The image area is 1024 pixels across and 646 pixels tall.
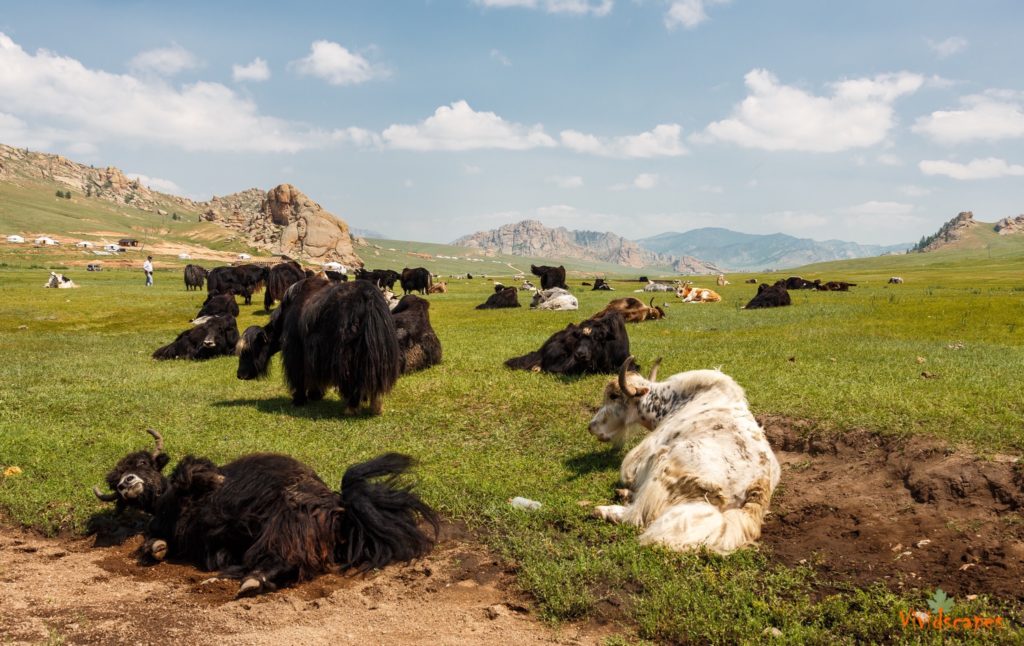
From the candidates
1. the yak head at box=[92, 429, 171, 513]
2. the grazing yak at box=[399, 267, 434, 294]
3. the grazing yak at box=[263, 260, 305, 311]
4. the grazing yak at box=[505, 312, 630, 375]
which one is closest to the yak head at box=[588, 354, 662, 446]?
the grazing yak at box=[505, 312, 630, 375]

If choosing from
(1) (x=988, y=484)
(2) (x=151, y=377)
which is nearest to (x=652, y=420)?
(1) (x=988, y=484)

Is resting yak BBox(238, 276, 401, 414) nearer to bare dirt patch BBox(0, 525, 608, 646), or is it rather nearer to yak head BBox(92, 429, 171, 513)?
yak head BBox(92, 429, 171, 513)

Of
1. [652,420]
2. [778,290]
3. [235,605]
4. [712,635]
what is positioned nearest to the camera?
[712,635]

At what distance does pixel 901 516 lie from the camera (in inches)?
214

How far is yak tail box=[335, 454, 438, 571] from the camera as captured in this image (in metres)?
5.11

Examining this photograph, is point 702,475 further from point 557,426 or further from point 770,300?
point 770,300

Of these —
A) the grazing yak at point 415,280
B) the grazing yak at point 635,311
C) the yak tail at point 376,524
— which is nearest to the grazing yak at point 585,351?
the yak tail at point 376,524

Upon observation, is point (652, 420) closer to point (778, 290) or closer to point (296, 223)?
point (778, 290)

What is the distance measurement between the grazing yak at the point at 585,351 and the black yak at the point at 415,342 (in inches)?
75.5

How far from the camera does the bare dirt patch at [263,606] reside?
3957 millimetres

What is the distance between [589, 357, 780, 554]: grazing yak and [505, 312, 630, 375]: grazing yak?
210 inches

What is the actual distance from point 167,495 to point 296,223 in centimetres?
10938

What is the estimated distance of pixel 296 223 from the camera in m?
108

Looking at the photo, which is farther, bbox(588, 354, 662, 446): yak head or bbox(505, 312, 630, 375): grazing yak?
bbox(505, 312, 630, 375): grazing yak
